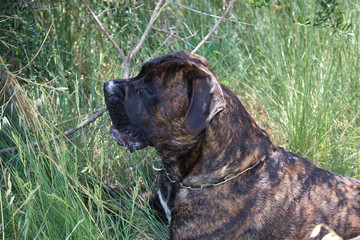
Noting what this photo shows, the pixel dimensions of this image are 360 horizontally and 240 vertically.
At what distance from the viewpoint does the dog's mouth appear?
9.94 ft

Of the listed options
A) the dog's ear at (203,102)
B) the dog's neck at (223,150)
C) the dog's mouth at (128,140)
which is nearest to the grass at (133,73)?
the dog's mouth at (128,140)

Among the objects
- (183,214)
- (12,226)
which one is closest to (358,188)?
(183,214)

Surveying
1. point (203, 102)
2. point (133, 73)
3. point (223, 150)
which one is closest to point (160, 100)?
point (203, 102)

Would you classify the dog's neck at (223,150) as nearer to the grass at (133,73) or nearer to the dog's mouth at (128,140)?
the dog's mouth at (128,140)

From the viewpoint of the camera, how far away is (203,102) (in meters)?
2.72

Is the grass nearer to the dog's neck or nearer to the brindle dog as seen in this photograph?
the brindle dog

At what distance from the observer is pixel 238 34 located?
5.44 meters

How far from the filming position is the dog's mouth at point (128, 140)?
303cm

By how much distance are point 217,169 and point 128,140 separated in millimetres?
548

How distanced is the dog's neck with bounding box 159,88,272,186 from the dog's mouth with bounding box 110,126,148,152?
0.16 metres

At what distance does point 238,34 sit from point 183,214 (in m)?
2.92

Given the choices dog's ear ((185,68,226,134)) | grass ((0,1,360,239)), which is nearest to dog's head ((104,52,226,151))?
dog's ear ((185,68,226,134))

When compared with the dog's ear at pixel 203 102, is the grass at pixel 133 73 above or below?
below

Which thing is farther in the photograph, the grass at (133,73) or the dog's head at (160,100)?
the grass at (133,73)
